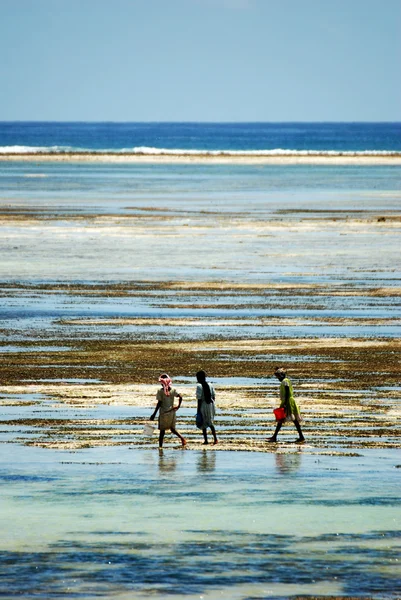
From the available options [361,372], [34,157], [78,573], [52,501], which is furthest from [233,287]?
[34,157]

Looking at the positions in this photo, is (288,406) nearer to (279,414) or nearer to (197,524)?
(279,414)

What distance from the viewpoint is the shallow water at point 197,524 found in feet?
43.7

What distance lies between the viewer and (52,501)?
54.0ft

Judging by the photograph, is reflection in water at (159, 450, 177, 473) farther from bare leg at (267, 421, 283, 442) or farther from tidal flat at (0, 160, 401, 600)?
bare leg at (267, 421, 283, 442)

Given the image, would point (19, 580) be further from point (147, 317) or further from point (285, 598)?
point (147, 317)

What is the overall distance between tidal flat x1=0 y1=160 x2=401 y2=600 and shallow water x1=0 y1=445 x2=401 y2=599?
0.12 feet

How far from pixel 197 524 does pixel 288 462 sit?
3117 mm

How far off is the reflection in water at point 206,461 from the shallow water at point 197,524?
0.02 m

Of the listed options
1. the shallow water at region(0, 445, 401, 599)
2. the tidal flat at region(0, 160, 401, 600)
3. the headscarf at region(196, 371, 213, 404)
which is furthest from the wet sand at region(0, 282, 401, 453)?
the shallow water at region(0, 445, 401, 599)

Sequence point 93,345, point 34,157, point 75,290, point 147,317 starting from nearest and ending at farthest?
point 93,345 → point 147,317 → point 75,290 → point 34,157

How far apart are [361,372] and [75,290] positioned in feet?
42.2

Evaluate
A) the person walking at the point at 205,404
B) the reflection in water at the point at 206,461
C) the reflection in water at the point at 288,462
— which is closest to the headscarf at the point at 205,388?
the person walking at the point at 205,404

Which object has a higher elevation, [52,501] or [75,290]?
[75,290]

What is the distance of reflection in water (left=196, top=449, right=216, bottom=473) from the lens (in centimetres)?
1811
